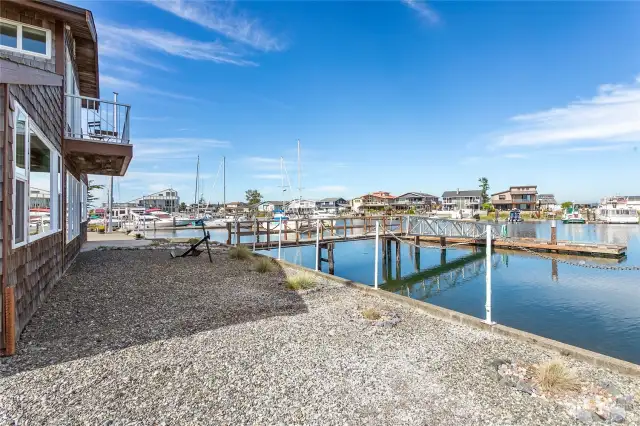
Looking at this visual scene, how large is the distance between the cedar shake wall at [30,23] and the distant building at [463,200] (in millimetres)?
91501

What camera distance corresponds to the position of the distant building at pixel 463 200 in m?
91.7

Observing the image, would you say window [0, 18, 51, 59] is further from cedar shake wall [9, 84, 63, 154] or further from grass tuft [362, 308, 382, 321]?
grass tuft [362, 308, 382, 321]

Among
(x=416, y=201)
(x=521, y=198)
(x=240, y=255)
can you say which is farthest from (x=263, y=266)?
(x=416, y=201)

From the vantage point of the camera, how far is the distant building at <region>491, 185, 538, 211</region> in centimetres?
8381

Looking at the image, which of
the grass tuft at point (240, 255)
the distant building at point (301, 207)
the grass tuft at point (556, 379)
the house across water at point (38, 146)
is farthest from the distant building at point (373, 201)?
the grass tuft at point (556, 379)

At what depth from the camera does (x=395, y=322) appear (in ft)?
19.5

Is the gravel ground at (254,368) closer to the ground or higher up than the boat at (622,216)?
closer to the ground

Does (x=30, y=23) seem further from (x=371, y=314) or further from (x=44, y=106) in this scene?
(x=371, y=314)

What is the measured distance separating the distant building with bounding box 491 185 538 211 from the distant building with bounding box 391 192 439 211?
1791cm

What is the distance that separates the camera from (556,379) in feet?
12.4

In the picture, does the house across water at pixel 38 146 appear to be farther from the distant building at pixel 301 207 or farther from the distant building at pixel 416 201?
the distant building at pixel 416 201

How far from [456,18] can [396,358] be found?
1850cm

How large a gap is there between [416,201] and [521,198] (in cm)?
2636

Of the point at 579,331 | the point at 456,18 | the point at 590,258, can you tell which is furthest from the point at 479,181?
the point at 579,331
